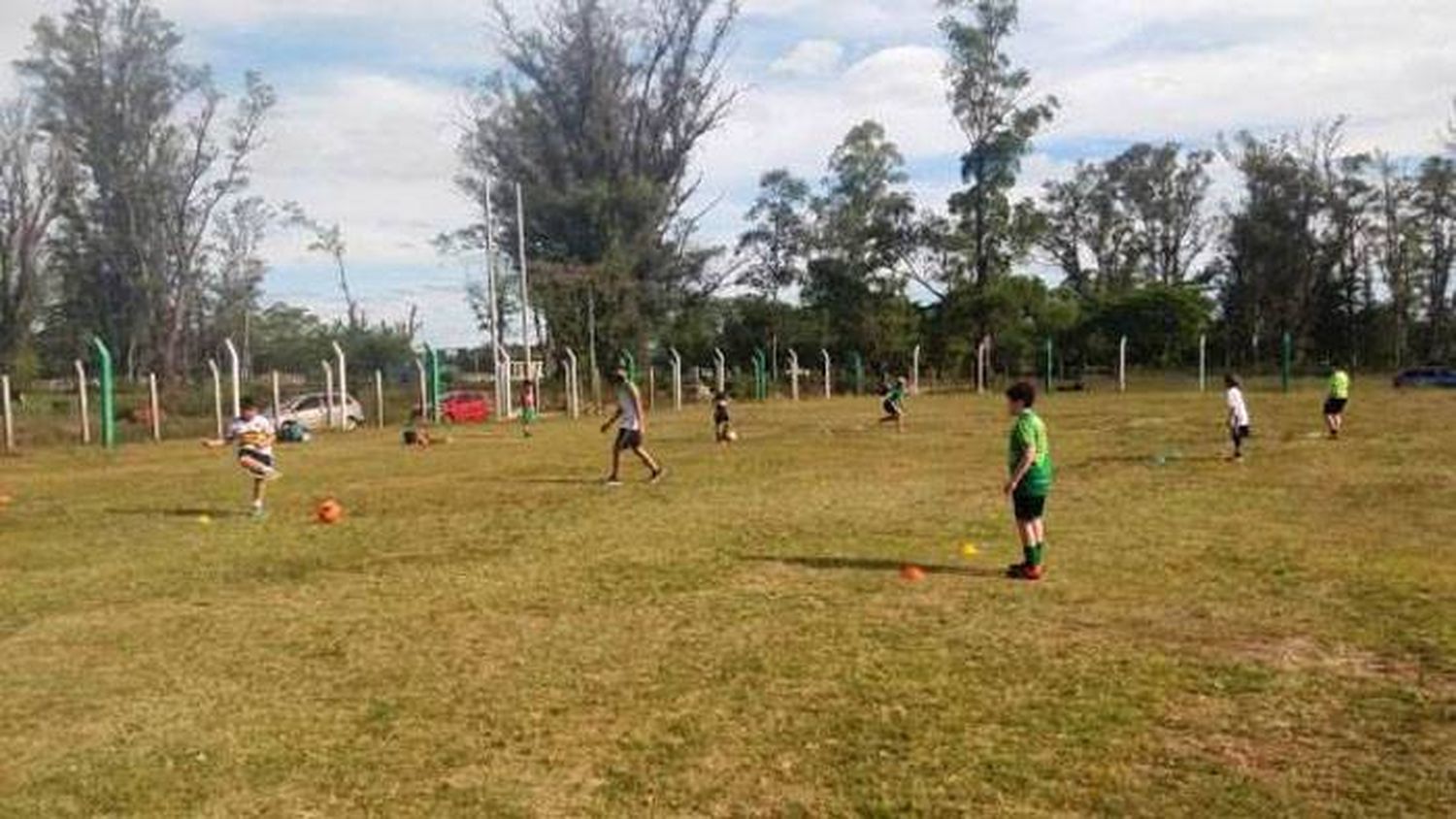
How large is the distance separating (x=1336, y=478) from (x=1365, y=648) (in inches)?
429

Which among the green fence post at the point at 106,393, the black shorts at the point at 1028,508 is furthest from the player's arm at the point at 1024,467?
the green fence post at the point at 106,393

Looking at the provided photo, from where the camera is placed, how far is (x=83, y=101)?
5741 centimetres

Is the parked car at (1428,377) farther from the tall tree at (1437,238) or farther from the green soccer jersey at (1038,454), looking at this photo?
the green soccer jersey at (1038,454)

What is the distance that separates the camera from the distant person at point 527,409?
114 ft

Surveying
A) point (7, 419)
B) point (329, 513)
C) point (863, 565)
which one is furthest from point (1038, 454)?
point (7, 419)

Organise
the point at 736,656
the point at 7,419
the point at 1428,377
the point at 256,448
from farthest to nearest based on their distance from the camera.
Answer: the point at 1428,377, the point at 7,419, the point at 256,448, the point at 736,656

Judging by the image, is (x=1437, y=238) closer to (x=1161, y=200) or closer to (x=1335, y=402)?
(x=1161, y=200)

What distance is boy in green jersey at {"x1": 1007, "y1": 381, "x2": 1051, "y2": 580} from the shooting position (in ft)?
35.9

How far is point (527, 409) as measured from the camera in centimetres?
3653

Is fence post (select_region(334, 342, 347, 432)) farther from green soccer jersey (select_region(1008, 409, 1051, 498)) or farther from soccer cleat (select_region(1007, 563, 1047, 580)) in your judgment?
soccer cleat (select_region(1007, 563, 1047, 580))

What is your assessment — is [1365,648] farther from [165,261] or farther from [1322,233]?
[1322,233]

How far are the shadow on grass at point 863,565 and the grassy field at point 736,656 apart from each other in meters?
0.07

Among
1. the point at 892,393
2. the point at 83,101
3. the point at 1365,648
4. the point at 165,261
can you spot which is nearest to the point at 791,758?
the point at 1365,648

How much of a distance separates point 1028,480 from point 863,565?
1.60 meters
